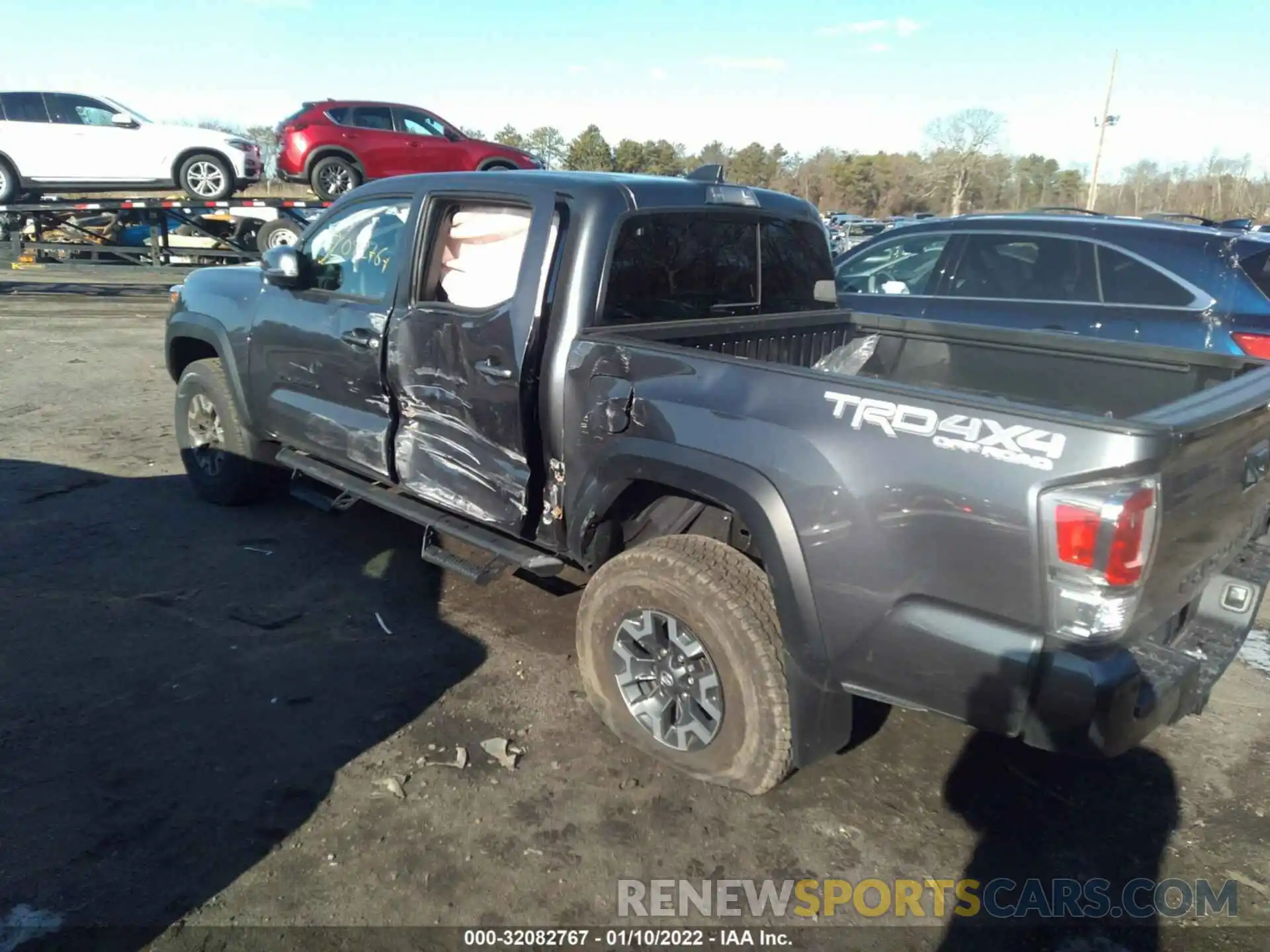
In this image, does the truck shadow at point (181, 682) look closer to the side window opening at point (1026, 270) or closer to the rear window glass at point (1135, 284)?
the side window opening at point (1026, 270)

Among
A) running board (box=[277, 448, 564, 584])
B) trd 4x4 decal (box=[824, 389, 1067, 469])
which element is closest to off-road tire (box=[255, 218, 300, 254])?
running board (box=[277, 448, 564, 584])

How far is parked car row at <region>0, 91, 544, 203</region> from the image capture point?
13.7 metres

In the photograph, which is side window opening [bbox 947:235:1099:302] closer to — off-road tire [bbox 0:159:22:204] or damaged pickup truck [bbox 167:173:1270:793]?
damaged pickup truck [bbox 167:173:1270:793]

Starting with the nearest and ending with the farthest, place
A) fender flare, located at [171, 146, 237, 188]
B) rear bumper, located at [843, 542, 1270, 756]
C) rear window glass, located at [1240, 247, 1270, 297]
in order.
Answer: rear bumper, located at [843, 542, 1270, 756] → rear window glass, located at [1240, 247, 1270, 297] → fender flare, located at [171, 146, 237, 188]

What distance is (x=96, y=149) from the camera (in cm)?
1386

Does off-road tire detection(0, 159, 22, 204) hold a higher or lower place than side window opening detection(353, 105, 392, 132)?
lower

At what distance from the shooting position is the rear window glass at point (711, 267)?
3670 mm

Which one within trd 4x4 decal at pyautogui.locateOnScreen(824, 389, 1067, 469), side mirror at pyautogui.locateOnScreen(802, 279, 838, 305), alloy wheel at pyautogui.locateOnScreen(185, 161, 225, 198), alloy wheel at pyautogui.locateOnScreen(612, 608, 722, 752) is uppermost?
alloy wheel at pyautogui.locateOnScreen(185, 161, 225, 198)

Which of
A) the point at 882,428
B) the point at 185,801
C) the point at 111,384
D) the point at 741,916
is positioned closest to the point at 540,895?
the point at 741,916

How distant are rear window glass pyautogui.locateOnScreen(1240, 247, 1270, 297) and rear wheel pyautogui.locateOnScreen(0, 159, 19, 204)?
1523 centimetres

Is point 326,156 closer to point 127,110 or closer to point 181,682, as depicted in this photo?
point 127,110

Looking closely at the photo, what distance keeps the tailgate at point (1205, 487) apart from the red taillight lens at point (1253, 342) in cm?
264

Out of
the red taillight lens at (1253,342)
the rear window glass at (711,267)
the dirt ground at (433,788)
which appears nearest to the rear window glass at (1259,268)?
the red taillight lens at (1253,342)

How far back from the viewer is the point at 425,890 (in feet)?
9.04
